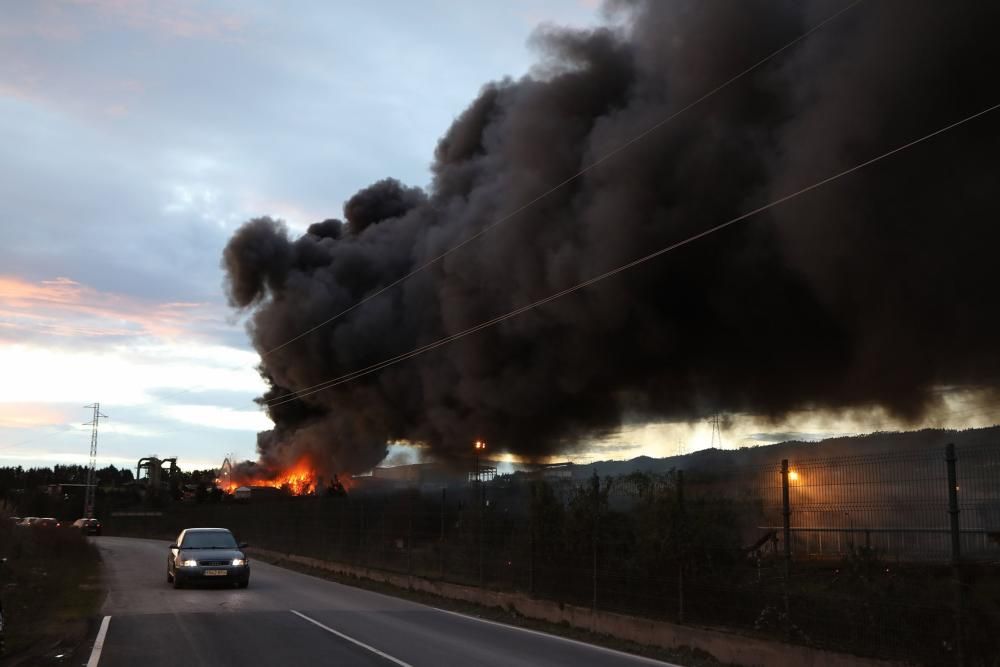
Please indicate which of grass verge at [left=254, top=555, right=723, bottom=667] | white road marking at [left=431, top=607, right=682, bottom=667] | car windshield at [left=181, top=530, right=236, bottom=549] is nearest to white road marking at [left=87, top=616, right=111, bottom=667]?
white road marking at [left=431, top=607, right=682, bottom=667]

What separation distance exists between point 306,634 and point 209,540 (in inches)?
357

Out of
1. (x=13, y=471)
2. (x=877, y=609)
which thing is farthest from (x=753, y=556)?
(x=13, y=471)

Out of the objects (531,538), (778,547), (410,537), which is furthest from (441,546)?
(778,547)

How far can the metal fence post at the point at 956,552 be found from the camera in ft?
28.1

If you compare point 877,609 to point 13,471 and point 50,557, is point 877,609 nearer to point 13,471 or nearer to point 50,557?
point 50,557

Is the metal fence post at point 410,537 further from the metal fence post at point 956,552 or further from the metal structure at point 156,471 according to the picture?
the metal structure at point 156,471

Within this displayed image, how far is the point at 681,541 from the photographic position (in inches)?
510

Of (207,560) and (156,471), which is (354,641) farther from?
(156,471)

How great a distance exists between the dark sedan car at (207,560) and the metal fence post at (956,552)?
49.4ft

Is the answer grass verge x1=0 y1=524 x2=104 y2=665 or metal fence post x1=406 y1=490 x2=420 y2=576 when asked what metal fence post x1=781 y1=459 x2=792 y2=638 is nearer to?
grass verge x1=0 y1=524 x2=104 y2=665

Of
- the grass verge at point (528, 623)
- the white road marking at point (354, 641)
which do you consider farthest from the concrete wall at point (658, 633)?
the white road marking at point (354, 641)

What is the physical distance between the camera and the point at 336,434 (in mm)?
55812

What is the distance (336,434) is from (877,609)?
48.5 meters

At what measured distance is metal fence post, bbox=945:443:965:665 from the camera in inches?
337
